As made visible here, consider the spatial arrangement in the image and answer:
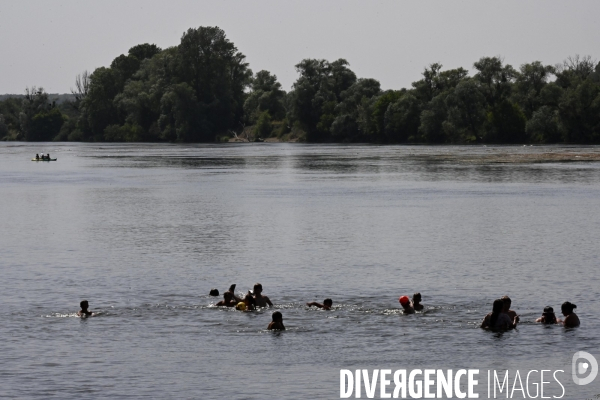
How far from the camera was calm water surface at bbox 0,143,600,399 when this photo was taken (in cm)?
2538

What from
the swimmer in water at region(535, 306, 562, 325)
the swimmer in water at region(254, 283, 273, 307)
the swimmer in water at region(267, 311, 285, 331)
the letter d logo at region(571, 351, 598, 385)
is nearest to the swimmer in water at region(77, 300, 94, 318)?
the swimmer in water at region(254, 283, 273, 307)

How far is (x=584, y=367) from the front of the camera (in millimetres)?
24891

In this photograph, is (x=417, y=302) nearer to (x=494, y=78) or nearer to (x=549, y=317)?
(x=549, y=317)

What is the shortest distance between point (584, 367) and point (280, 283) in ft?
50.5

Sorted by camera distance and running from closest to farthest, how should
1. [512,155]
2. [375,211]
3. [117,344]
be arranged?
[117,344], [375,211], [512,155]

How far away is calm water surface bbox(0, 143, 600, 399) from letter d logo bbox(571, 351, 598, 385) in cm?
34

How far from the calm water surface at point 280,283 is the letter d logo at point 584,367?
0.34 m

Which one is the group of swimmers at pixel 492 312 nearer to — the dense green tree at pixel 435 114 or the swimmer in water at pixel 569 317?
the swimmer in water at pixel 569 317

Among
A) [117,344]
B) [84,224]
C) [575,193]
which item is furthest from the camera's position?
[575,193]

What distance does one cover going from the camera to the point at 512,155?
14412 cm

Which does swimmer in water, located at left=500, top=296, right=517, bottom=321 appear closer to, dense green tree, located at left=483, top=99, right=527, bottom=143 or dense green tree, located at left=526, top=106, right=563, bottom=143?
dense green tree, located at left=526, top=106, right=563, bottom=143

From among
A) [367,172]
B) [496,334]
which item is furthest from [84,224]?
[367,172]

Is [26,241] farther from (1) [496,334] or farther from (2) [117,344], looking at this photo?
(1) [496,334]

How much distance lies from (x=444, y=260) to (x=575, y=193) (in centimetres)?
3928
